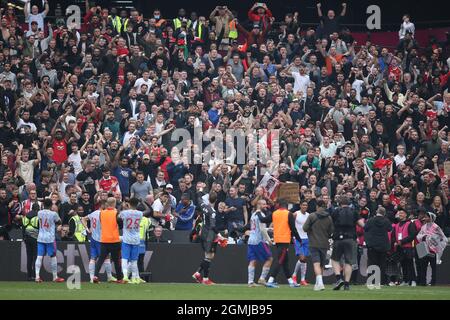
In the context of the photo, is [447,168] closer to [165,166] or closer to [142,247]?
[165,166]

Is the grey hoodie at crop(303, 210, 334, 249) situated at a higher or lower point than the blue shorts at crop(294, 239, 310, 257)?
higher

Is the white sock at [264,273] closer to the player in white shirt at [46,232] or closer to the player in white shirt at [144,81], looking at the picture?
the player in white shirt at [46,232]

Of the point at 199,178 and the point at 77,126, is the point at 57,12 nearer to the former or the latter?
the point at 77,126

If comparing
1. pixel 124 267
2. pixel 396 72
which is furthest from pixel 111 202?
pixel 396 72

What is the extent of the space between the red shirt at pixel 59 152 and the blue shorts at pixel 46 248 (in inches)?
176

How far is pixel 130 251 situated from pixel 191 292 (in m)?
2.95

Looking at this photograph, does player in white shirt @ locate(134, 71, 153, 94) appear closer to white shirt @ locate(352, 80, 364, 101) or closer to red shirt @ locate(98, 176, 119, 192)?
red shirt @ locate(98, 176, 119, 192)

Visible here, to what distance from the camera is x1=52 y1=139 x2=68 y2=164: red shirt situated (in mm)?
32312

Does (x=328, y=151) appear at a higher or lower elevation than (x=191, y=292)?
higher

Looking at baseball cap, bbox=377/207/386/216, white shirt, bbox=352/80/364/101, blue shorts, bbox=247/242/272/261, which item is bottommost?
blue shorts, bbox=247/242/272/261

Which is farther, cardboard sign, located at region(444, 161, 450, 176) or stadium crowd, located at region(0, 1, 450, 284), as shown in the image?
cardboard sign, located at region(444, 161, 450, 176)

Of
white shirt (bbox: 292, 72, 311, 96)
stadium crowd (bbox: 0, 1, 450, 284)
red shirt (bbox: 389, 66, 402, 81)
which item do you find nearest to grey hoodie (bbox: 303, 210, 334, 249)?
stadium crowd (bbox: 0, 1, 450, 284)

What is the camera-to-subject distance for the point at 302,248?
93.9 feet

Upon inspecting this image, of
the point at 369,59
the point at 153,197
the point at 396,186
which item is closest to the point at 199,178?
the point at 153,197
